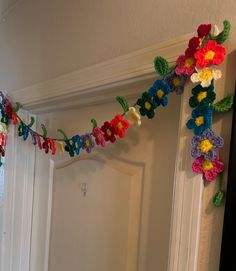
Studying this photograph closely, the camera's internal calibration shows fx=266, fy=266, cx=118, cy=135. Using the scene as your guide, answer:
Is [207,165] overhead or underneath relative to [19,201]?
overhead

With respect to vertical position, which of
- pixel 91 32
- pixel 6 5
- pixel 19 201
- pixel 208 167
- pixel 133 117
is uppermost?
pixel 6 5

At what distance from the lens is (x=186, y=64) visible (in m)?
0.56

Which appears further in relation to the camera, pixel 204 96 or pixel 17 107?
pixel 17 107

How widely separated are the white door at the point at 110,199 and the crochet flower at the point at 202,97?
0.14m

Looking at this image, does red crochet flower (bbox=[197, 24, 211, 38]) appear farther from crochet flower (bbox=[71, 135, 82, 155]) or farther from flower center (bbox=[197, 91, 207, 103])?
crochet flower (bbox=[71, 135, 82, 155])

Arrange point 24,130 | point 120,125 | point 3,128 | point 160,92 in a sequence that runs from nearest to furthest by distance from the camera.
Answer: point 160,92, point 120,125, point 24,130, point 3,128

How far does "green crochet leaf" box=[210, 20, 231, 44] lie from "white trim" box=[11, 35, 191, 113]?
0.27 feet

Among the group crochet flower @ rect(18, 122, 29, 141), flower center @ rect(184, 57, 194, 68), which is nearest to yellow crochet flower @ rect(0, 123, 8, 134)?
crochet flower @ rect(18, 122, 29, 141)

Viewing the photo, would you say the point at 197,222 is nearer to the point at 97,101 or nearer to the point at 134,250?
the point at 134,250

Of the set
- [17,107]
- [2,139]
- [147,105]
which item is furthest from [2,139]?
[147,105]

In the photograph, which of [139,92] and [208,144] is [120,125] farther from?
[208,144]

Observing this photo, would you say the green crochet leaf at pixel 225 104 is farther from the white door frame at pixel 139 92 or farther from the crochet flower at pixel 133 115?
the crochet flower at pixel 133 115

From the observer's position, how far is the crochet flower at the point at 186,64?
0.55 metres

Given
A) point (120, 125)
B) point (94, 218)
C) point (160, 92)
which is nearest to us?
point (160, 92)
